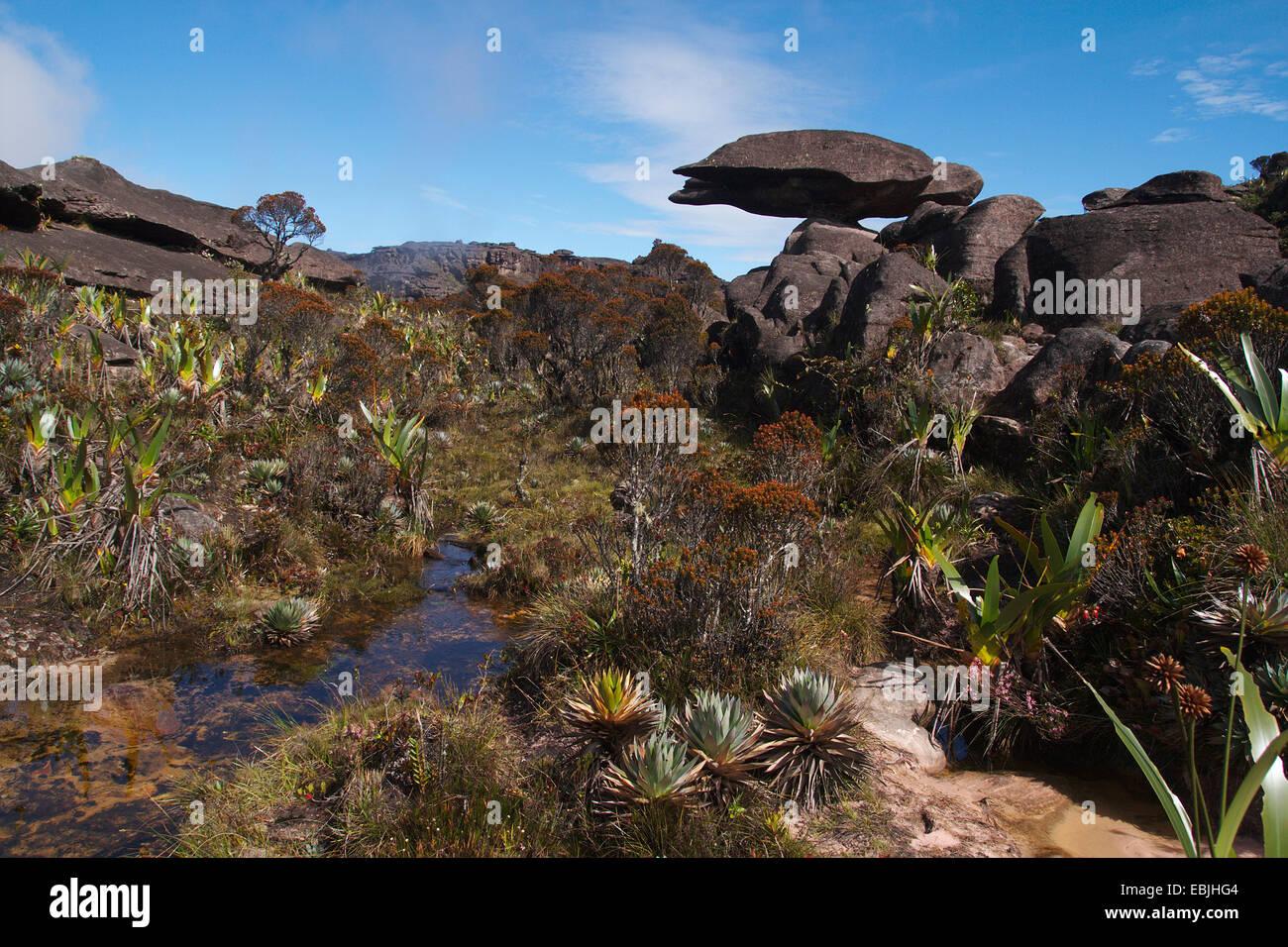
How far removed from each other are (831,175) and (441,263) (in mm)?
47050

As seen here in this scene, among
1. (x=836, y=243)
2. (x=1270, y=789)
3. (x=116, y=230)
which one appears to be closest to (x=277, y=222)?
(x=116, y=230)

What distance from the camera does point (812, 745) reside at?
4.61m

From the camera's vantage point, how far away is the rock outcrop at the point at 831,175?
28938 millimetres

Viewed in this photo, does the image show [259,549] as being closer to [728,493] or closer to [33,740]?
[33,740]

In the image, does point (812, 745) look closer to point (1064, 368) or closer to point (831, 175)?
point (1064, 368)

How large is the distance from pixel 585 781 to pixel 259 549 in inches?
249

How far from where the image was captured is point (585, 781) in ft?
15.2

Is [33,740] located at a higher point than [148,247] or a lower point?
lower

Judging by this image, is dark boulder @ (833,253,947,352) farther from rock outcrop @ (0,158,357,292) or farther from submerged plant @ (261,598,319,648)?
rock outcrop @ (0,158,357,292)

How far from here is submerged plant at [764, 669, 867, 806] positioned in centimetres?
454

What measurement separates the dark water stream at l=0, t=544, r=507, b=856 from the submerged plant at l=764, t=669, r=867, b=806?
11.4ft

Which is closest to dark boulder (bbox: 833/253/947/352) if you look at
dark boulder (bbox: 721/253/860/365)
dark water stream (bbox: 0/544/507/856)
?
dark boulder (bbox: 721/253/860/365)

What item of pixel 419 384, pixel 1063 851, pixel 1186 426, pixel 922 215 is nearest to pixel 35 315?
pixel 419 384
